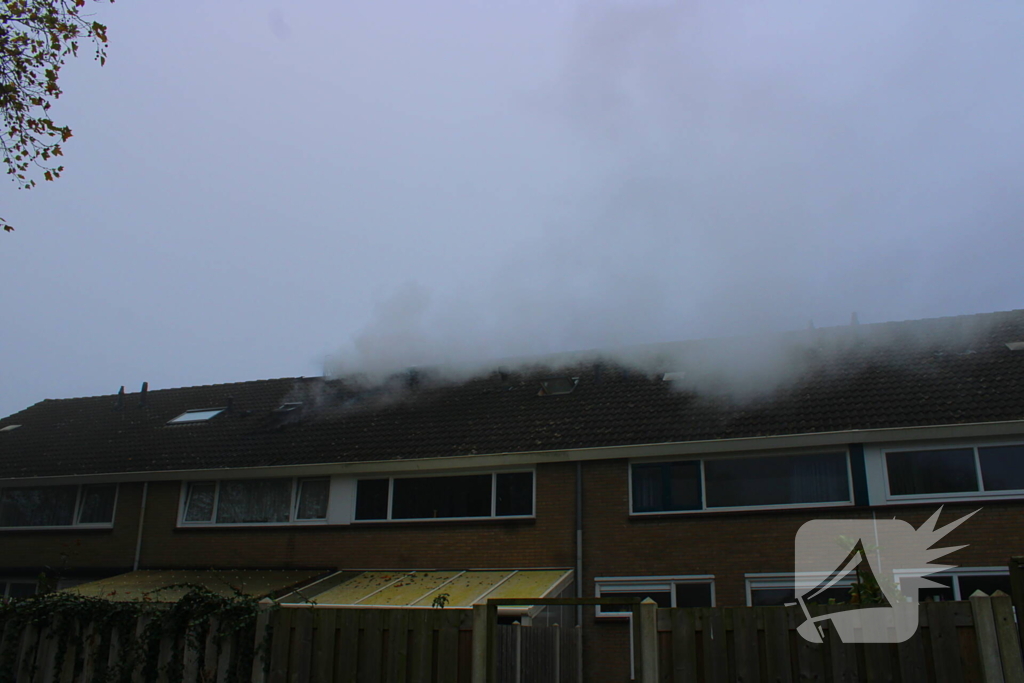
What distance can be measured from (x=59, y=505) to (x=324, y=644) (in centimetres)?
1330

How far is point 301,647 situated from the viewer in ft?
24.4

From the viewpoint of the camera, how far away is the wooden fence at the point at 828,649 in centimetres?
604

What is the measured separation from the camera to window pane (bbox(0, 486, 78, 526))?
59.3 ft

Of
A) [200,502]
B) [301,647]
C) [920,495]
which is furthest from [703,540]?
[200,502]

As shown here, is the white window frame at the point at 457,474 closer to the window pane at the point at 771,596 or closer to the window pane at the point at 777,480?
the window pane at the point at 777,480

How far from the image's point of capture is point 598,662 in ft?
42.3

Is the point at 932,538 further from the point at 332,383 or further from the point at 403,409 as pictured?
the point at 332,383

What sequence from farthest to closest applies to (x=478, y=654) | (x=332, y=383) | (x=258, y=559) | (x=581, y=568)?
(x=332, y=383), (x=258, y=559), (x=581, y=568), (x=478, y=654)

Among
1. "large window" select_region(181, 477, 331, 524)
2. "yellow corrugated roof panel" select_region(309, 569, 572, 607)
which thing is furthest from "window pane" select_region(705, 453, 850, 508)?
"large window" select_region(181, 477, 331, 524)

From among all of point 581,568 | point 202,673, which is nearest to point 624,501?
point 581,568

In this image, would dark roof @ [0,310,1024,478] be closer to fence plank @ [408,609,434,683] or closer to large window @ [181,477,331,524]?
large window @ [181,477,331,524]

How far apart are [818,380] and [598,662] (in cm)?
604

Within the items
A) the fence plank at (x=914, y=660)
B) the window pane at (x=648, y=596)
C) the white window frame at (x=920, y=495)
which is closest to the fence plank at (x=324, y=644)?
the fence plank at (x=914, y=660)

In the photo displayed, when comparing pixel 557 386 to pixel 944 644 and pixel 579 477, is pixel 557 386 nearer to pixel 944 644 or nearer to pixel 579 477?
pixel 579 477
